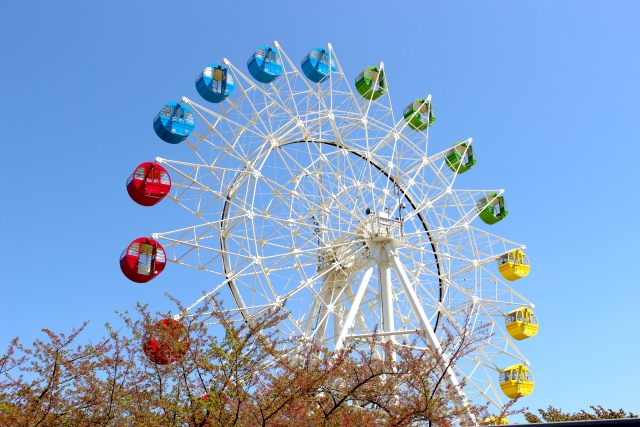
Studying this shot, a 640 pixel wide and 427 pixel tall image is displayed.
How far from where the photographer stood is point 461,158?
99.1ft

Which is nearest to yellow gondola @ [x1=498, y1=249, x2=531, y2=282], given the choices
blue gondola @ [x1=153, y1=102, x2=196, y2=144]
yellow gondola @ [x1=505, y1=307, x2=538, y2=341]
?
yellow gondola @ [x1=505, y1=307, x2=538, y2=341]

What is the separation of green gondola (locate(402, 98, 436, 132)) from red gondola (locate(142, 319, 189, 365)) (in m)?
17.0

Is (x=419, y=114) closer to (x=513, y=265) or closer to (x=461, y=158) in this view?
(x=461, y=158)

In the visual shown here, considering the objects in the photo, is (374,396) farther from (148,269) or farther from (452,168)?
(452,168)

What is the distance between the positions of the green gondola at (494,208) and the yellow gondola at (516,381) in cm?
663

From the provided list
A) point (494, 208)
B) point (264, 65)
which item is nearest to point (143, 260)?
point (264, 65)

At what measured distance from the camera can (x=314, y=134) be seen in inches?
1046

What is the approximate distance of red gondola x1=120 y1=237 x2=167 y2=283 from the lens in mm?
22359

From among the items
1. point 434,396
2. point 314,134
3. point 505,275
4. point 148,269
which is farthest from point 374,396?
point 505,275

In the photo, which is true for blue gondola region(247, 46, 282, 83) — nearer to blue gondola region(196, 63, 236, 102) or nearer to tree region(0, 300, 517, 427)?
blue gondola region(196, 63, 236, 102)

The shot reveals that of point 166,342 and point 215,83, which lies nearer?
point 166,342

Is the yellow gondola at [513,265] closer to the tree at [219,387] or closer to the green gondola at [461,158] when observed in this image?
the green gondola at [461,158]

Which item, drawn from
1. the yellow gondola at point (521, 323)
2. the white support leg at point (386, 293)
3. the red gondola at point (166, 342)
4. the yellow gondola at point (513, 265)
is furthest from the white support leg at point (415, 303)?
the red gondola at point (166, 342)

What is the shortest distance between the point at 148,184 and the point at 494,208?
15713 mm
